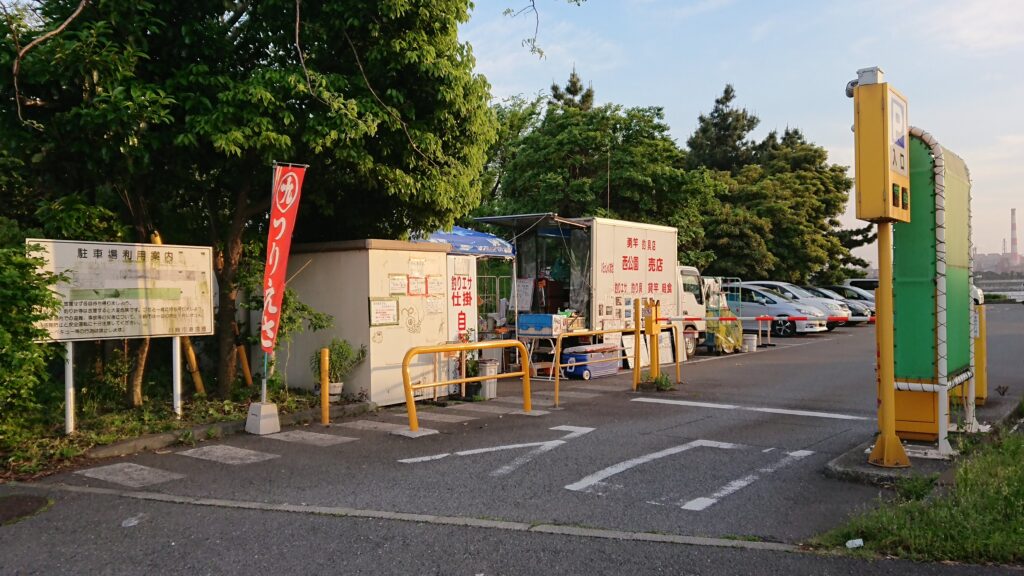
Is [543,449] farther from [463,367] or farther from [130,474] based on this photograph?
[130,474]

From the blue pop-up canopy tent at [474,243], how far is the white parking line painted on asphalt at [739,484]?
7.70 meters

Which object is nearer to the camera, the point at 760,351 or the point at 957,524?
the point at 957,524

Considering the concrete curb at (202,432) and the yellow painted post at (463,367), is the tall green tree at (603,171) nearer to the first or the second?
the yellow painted post at (463,367)

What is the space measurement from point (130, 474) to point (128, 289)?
2.53 metres

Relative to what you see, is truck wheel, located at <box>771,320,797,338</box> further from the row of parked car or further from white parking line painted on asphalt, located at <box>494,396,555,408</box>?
white parking line painted on asphalt, located at <box>494,396,555,408</box>

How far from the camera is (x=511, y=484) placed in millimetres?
6594

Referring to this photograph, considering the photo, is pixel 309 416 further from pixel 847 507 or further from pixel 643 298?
pixel 643 298

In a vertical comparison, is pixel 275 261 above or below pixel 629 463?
above

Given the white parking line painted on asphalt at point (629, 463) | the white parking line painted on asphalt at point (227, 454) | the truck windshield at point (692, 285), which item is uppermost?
the truck windshield at point (692, 285)

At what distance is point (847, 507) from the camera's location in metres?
5.85

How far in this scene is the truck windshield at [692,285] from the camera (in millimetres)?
18734

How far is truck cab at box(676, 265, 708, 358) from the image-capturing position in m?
18.1

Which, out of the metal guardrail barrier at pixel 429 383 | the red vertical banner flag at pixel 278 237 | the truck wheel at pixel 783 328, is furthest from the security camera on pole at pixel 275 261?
the truck wheel at pixel 783 328

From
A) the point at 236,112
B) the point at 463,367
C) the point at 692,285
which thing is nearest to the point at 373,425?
the point at 463,367
